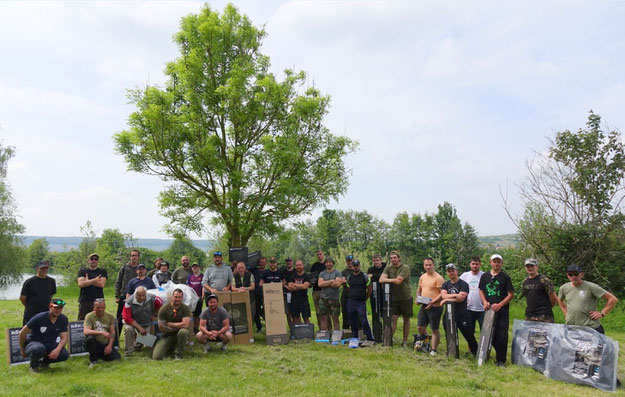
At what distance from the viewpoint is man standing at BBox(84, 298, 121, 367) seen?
689 cm

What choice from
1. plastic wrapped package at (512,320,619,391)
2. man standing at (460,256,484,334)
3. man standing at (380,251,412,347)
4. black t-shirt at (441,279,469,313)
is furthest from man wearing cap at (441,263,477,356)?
man standing at (380,251,412,347)

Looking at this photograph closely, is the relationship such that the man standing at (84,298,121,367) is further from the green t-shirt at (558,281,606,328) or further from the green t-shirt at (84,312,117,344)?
the green t-shirt at (558,281,606,328)

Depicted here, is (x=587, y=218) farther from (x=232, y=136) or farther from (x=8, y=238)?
(x=8, y=238)

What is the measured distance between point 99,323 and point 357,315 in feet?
16.3

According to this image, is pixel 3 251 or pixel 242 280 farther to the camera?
pixel 3 251

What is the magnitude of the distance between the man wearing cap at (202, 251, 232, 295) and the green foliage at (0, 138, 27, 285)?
2493 centimetres

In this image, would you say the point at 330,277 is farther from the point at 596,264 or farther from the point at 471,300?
the point at 596,264

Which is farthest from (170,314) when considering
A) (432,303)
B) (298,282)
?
(432,303)

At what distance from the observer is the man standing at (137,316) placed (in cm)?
758

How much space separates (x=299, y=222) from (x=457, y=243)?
49741 mm

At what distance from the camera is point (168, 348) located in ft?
24.4

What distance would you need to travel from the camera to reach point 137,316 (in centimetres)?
775

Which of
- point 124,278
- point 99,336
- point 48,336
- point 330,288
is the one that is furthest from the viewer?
point 330,288

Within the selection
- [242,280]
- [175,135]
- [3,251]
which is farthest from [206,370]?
[3,251]
